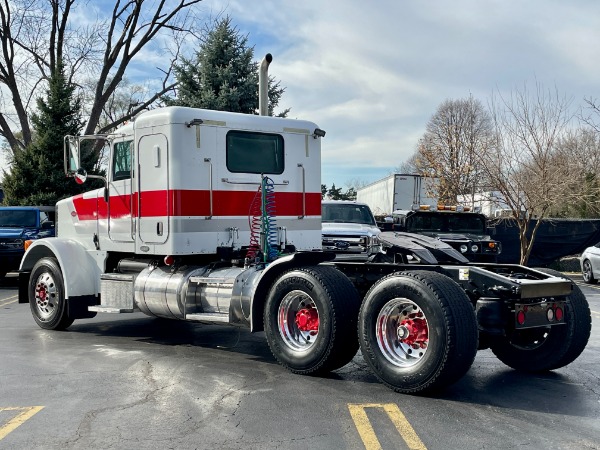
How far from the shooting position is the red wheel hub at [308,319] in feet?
22.1

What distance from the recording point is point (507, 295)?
5.98 metres

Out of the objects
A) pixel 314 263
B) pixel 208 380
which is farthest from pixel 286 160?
pixel 208 380

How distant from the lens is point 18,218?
1809cm

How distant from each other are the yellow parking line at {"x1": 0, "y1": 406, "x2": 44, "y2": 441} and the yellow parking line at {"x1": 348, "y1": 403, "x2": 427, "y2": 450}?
259 centimetres

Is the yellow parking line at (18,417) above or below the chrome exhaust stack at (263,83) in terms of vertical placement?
below

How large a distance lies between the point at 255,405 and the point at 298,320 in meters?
1.42

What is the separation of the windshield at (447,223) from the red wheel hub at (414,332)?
32.6ft

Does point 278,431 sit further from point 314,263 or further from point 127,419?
point 314,263

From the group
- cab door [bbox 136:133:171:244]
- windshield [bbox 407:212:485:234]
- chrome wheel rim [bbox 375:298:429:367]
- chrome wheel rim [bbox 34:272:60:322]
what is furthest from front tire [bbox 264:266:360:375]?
windshield [bbox 407:212:485:234]

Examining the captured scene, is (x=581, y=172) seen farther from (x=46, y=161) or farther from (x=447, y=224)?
(x=46, y=161)

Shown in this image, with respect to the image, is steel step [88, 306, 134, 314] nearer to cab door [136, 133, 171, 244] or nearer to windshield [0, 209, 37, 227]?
cab door [136, 133, 171, 244]

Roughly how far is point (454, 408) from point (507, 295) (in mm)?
1163

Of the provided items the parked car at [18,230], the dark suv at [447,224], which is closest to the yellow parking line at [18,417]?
the dark suv at [447,224]

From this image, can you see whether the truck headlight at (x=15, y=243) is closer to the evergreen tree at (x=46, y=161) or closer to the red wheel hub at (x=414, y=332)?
the evergreen tree at (x=46, y=161)
